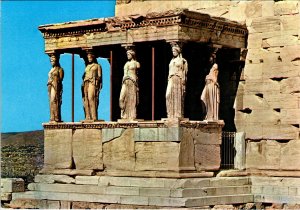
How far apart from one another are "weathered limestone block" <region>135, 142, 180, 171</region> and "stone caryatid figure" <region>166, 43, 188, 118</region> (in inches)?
23.7

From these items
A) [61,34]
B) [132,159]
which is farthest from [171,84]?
[61,34]

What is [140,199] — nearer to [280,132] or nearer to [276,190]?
[276,190]

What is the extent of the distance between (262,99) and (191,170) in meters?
2.34

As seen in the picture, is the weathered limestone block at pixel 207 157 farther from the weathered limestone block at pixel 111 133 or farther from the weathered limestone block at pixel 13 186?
the weathered limestone block at pixel 13 186

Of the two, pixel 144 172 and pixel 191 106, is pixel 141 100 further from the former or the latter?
pixel 144 172

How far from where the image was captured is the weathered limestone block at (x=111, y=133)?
19.3 meters

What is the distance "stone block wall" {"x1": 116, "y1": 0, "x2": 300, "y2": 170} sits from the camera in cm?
1947

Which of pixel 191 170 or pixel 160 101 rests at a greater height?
pixel 160 101

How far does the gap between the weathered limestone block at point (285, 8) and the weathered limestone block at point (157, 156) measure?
3.52m

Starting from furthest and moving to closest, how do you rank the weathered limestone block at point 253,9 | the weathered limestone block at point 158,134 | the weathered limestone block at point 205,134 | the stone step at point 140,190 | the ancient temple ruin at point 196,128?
the weathered limestone block at point 253,9, the weathered limestone block at point 205,134, the ancient temple ruin at point 196,128, the weathered limestone block at point 158,134, the stone step at point 140,190

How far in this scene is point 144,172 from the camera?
62.1 ft

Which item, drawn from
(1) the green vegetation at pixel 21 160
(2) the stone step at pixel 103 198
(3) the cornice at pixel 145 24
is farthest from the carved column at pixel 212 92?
(1) the green vegetation at pixel 21 160

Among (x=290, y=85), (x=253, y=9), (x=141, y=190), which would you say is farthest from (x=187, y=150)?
(x=253, y=9)

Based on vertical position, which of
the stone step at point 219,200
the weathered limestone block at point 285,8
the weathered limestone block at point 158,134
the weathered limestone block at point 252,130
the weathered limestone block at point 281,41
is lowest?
the stone step at point 219,200
